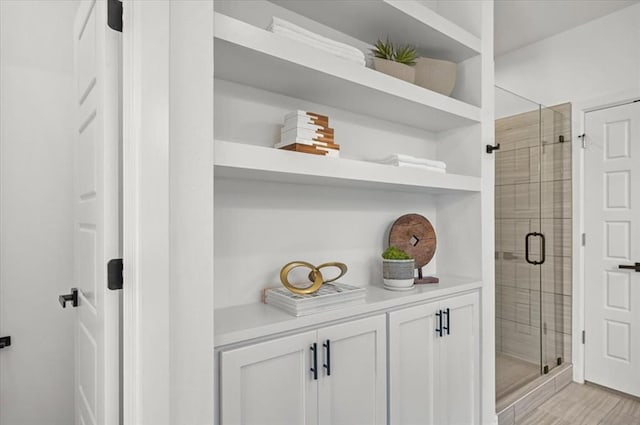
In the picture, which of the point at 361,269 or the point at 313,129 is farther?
the point at 361,269

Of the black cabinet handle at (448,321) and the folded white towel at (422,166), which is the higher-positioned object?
the folded white towel at (422,166)

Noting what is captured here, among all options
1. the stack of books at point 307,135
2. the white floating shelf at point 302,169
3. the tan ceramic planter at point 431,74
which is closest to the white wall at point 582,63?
the tan ceramic planter at point 431,74

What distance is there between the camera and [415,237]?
2033 millimetres

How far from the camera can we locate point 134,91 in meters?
0.97

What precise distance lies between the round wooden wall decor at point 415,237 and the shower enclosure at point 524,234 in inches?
37.4

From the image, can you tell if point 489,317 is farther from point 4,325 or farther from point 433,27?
point 4,325

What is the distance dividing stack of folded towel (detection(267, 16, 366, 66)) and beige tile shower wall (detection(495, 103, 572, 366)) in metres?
1.59

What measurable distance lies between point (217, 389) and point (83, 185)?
0.89m

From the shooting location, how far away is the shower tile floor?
8.09 feet

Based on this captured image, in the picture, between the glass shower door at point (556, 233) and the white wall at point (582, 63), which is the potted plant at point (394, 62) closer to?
the glass shower door at point (556, 233)

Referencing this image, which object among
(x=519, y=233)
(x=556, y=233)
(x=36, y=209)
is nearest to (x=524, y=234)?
(x=519, y=233)

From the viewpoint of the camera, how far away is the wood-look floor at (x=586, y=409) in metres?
2.32

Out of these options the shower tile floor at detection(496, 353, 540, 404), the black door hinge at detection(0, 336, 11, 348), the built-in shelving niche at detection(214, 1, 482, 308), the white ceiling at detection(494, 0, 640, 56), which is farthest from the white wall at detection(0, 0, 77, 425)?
the white ceiling at detection(494, 0, 640, 56)

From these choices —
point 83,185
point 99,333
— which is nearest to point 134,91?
point 83,185
